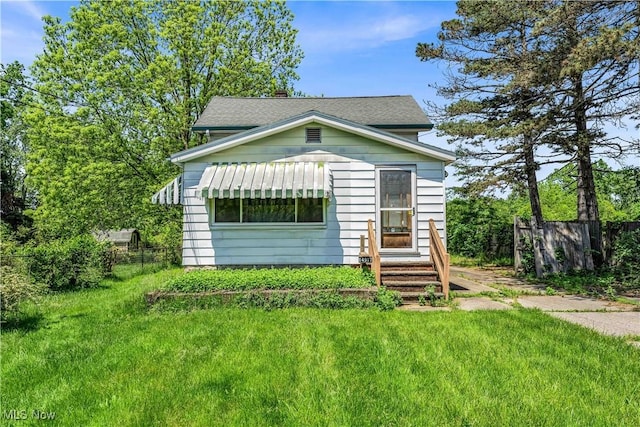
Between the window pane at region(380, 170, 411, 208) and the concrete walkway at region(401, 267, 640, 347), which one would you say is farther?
the window pane at region(380, 170, 411, 208)

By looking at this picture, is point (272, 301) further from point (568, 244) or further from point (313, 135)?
point (568, 244)

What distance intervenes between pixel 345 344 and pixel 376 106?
33.1 feet

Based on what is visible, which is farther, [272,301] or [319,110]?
[319,110]

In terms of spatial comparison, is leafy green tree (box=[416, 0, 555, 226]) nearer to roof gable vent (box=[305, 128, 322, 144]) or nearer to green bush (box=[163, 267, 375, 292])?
roof gable vent (box=[305, 128, 322, 144])

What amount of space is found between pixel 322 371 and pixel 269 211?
5.99 meters

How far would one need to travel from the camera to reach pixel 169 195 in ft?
32.3

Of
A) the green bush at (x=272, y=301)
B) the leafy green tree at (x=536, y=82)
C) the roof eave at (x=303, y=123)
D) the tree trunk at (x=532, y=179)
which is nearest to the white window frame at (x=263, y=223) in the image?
the roof eave at (x=303, y=123)

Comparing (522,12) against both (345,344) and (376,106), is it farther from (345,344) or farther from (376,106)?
(345,344)

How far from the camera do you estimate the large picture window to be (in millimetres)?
9828

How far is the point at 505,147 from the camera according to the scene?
14.4 meters

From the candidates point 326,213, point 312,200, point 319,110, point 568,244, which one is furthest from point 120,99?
point 568,244

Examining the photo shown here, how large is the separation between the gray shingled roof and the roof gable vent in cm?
254

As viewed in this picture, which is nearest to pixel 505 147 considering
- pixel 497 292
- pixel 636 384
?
pixel 497 292

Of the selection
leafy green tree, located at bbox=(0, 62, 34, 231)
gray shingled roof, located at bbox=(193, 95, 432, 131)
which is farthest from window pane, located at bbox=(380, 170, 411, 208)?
leafy green tree, located at bbox=(0, 62, 34, 231)
